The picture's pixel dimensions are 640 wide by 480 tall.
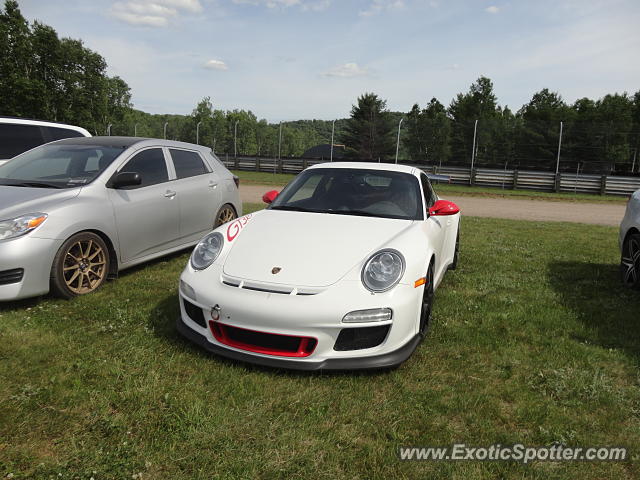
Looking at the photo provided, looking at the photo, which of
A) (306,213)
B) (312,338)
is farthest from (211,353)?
(306,213)

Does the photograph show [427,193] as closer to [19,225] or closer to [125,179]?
[125,179]

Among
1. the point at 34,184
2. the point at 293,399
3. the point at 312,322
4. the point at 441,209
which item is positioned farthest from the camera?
the point at 34,184

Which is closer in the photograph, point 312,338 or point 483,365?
point 312,338

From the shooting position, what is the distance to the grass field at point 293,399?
2.38m

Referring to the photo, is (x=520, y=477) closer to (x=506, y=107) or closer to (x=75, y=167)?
(x=75, y=167)

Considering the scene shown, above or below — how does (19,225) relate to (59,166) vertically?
below

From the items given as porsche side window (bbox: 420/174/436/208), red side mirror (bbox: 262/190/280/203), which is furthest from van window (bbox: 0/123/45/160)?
porsche side window (bbox: 420/174/436/208)

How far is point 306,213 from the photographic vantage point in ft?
14.3

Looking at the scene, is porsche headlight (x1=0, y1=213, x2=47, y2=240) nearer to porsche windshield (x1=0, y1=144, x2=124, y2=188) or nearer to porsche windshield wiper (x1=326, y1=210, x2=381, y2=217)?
porsche windshield (x1=0, y1=144, x2=124, y2=188)

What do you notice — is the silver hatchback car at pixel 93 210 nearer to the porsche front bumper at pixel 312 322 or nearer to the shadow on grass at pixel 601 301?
the porsche front bumper at pixel 312 322

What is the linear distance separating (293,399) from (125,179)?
3.26 m

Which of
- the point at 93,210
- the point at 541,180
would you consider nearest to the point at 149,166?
the point at 93,210

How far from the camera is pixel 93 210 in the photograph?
4758 mm

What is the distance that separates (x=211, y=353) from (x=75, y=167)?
3.11m
